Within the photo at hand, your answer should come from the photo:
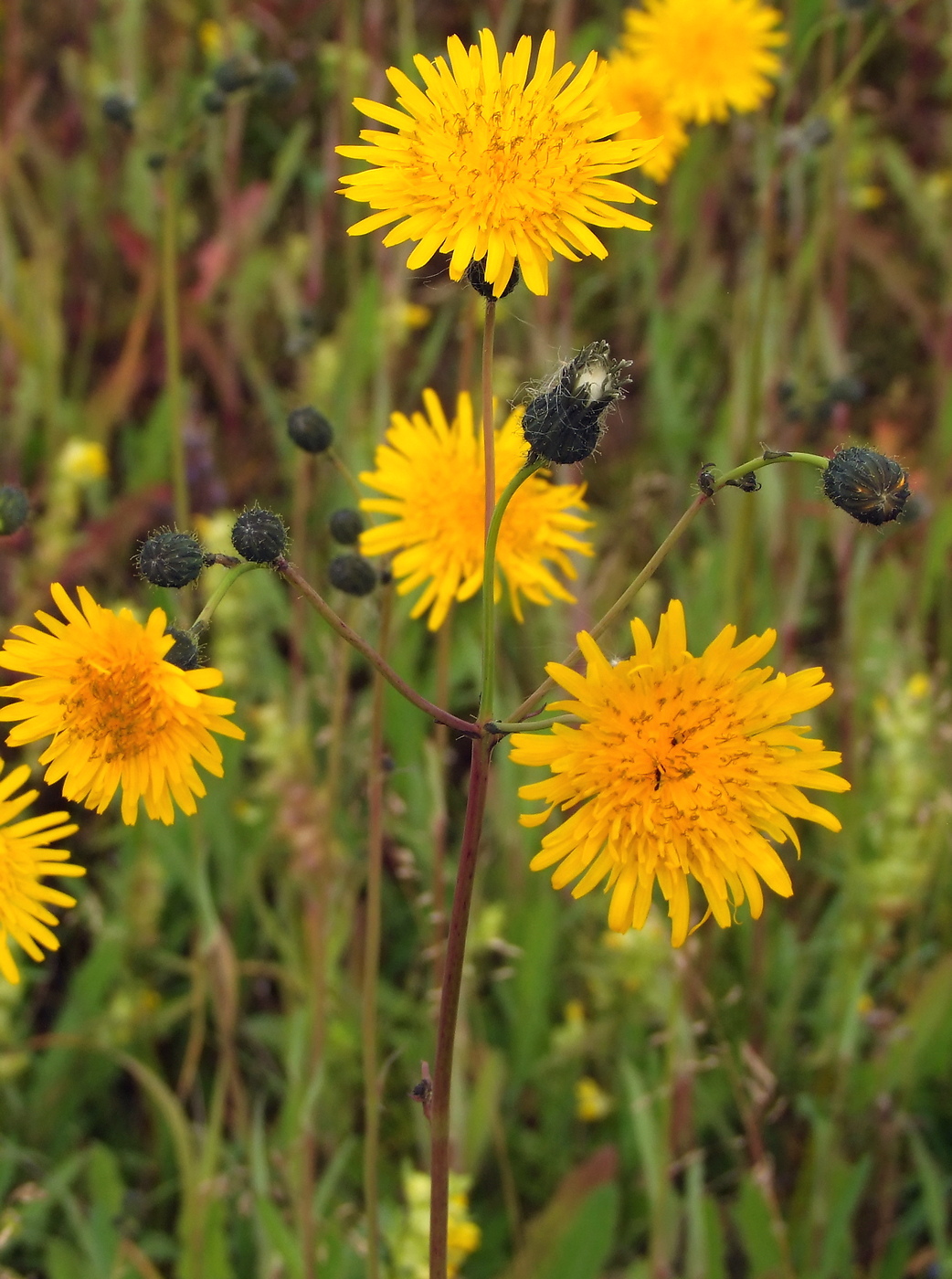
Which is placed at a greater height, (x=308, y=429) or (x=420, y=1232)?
(x=308, y=429)

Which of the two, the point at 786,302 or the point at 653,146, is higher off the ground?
the point at 786,302

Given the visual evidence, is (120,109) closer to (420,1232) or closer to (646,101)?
(646,101)


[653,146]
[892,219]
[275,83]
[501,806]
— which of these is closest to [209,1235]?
[501,806]

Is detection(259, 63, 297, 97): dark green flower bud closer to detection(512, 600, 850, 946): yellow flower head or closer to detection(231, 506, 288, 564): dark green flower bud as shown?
detection(231, 506, 288, 564): dark green flower bud

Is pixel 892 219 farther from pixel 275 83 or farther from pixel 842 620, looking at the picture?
pixel 275 83

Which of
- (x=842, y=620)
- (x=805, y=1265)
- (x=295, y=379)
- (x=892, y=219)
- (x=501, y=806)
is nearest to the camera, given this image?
(x=805, y=1265)

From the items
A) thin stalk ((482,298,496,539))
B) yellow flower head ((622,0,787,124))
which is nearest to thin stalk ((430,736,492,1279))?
thin stalk ((482,298,496,539))

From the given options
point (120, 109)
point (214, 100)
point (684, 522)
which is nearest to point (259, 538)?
point (684, 522)
